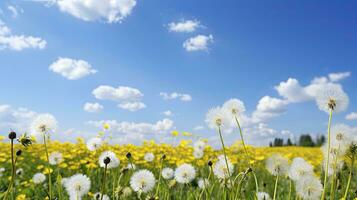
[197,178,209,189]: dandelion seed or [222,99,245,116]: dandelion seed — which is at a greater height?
[222,99,245,116]: dandelion seed

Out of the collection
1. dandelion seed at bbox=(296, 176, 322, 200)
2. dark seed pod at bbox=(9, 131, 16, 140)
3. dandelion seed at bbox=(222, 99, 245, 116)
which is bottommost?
dandelion seed at bbox=(296, 176, 322, 200)

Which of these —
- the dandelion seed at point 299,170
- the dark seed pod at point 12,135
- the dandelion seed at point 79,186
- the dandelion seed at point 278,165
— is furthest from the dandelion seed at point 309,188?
the dark seed pod at point 12,135

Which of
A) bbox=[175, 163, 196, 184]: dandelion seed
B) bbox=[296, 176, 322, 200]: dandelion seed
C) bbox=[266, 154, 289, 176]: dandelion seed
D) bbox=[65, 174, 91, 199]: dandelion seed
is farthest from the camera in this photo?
bbox=[175, 163, 196, 184]: dandelion seed

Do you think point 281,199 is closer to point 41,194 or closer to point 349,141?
point 349,141

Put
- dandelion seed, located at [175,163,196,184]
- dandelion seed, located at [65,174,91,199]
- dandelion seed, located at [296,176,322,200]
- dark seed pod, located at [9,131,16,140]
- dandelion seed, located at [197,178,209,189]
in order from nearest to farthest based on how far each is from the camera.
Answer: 1. dark seed pod, located at [9,131,16,140]
2. dandelion seed, located at [296,176,322,200]
3. dandelion seed, located at [197,178,209,189]
4. dandelion seed, located at [65,174,91,199]
5. dandelion seed, located at [175,163,196,184]

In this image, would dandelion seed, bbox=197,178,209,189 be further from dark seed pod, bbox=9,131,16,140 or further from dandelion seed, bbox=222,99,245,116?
dark seed pod, bbox=9,131,16,140

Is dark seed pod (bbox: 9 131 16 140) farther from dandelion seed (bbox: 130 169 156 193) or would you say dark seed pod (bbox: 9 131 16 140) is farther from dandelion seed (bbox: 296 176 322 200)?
dandelion seed (bbox: 296 176 322 200)

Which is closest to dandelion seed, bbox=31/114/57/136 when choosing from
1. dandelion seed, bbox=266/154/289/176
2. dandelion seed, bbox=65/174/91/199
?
dandelion seed, bbox=65/174/91/199

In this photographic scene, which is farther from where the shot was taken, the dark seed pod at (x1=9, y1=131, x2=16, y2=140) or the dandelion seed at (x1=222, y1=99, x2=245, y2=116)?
the dandelion seed at (x1=222, y1=99, x2=245, y2=116)

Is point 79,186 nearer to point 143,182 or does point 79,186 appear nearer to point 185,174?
point 143,182

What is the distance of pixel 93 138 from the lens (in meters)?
3.86

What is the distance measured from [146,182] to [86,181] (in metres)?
0.38

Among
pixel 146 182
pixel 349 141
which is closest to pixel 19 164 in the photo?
pixel 146 182

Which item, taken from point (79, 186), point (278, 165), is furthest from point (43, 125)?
point (278, 165)
